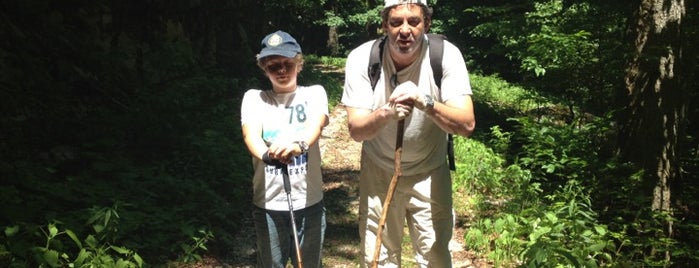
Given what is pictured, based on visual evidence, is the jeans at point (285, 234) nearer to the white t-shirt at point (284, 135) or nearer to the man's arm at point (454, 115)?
the white t-shirt at point (284, 135)

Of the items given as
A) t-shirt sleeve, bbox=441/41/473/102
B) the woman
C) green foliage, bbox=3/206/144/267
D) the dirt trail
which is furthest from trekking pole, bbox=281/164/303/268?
the dirt trail

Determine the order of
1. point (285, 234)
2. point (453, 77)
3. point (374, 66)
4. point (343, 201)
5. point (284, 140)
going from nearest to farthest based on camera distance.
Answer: point (453, 77)
point (374, 66)
point (284, 140)
point (285, 234)
point (343, 201)

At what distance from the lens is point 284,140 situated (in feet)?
10.4

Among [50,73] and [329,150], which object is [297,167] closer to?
[50,73]

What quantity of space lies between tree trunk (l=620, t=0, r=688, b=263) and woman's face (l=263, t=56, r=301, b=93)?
4239 millimetres

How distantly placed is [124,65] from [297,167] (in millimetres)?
5662

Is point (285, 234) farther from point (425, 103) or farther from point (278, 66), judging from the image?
point (425, 103)

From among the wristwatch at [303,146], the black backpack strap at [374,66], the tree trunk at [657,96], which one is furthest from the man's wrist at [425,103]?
the tree trunk at [657,96]

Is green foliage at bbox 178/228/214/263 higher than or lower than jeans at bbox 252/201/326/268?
lower

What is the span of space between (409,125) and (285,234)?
41.8 inches

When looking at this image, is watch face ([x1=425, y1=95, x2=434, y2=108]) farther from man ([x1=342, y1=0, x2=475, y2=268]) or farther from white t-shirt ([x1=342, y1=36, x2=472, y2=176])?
white t-shirt ([x1=342, y1=36, x2=472, y2=176])

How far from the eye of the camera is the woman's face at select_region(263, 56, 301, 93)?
3186mm

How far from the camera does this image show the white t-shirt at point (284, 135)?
3.22 metres

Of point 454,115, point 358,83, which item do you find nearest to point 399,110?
point 454,115
